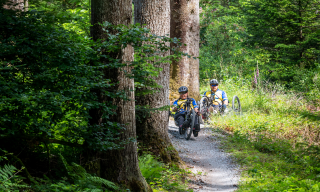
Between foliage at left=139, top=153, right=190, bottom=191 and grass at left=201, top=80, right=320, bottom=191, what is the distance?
1.17 m

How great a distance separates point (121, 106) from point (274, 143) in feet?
18.5

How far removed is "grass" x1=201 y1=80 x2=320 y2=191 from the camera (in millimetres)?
4883

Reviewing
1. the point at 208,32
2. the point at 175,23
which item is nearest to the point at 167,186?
the point at 175,23

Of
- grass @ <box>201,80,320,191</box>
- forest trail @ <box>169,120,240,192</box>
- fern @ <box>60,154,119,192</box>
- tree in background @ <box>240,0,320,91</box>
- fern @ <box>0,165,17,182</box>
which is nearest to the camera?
fern @ <box>0,165,17,182</box>

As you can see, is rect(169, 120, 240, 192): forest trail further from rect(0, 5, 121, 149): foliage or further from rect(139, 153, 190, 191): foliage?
rect(0, 5, 121, 149): foliage

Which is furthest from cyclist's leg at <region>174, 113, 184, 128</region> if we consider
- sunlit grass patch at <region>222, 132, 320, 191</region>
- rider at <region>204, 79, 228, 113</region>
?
rider at <region>204, 79, 228, 113</region>

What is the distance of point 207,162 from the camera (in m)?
7.47

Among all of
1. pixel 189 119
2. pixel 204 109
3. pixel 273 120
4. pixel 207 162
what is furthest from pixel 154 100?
pixel 204 109

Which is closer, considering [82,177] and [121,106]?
[82,177]

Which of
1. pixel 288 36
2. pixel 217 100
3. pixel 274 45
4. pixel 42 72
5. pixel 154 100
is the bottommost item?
pixel 217 100

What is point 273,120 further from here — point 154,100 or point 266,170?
point 154,100

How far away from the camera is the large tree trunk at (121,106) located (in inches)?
157

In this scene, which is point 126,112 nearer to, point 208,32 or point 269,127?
point 269,127

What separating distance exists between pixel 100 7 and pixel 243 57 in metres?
18.3
